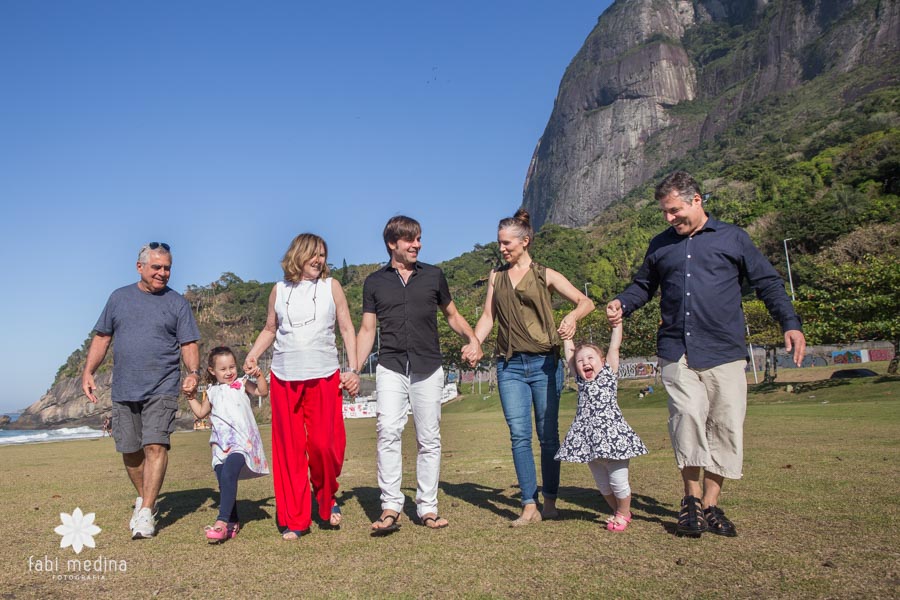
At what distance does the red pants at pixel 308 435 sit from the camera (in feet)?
17.6

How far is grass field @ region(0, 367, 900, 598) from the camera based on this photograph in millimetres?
3502

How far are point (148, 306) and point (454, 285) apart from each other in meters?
114

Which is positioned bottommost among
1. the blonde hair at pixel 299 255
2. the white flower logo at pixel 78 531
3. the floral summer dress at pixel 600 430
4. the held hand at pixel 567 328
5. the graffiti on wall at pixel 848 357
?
the graffiti on wall at pixel 848 357

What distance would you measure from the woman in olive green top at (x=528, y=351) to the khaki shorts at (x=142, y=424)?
2711 mm

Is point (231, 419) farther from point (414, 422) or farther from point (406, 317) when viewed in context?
point (406, 317)

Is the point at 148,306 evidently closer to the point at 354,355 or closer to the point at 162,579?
the point at 354,355

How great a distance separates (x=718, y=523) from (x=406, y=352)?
256 centimetres

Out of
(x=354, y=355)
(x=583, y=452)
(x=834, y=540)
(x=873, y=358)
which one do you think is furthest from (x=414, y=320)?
(x=873, y=358)

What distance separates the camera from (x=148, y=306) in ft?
19.5

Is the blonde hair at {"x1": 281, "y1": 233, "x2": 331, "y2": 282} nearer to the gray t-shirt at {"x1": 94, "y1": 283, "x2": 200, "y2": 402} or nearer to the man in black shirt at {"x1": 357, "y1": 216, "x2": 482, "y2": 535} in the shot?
the man in black shirt at {"x1": 357, "y1": 216, "x2": 482, "y2": 535}

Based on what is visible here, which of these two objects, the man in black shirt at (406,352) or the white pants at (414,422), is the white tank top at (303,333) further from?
the white pants at (414,422)

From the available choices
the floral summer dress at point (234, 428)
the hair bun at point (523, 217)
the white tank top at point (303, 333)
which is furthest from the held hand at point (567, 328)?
the floral summer dress at point (234, 428)

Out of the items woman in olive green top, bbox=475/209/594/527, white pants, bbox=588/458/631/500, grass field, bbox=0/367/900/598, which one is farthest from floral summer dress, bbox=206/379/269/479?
white pants, bbox=588/458/631/500

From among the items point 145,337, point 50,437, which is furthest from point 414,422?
point 50,437
